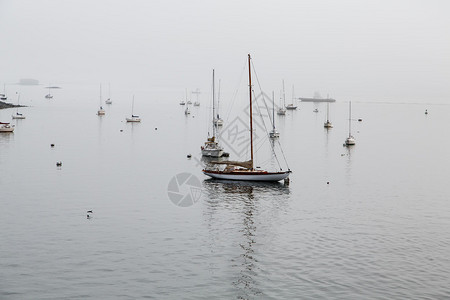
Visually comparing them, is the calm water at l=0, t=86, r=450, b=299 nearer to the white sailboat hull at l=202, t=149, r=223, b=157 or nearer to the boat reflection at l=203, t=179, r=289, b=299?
the boat reflection at l=203, t=179, r=289, b=299

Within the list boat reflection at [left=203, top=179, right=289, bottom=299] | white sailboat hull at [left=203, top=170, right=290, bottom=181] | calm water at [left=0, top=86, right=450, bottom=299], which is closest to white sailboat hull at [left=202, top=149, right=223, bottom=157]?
calm water at [left=0, top=86, right=450, bottom=299]

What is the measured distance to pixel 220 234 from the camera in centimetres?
4931

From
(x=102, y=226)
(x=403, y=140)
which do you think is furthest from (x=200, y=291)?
(x=403, y=140)

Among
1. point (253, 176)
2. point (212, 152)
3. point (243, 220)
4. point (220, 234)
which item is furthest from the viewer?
point (212, 152)

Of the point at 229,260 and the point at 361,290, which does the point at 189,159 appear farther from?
the point at 361,290

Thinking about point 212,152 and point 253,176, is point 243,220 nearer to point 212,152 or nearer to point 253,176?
point 253,176

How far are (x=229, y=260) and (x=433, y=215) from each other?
29290 millimetres

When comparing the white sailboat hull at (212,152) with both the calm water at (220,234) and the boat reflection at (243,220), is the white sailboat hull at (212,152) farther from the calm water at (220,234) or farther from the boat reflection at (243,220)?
the boat reflection at (243,220)

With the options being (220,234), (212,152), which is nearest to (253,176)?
(220,234)

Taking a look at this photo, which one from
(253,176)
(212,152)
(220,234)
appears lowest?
(220,234)

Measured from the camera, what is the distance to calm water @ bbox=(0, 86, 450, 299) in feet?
119

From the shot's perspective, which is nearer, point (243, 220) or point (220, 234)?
point (220, 234)

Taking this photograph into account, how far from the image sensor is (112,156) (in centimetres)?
10400

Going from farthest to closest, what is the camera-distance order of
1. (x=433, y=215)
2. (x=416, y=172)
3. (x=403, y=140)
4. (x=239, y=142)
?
(x=403, y=140)
(x=239, y=142)
(x=416, y=172)
(x=433, y=215)
